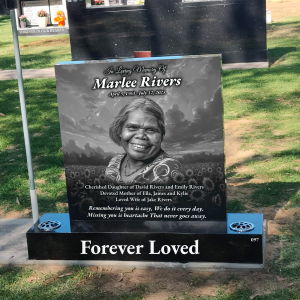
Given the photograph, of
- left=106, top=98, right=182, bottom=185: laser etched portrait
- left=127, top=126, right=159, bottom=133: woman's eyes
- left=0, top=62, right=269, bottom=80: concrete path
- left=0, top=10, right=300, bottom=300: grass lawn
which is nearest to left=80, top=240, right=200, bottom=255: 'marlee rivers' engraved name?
left=0, top=10, right=300, bottom=300: grass lawn

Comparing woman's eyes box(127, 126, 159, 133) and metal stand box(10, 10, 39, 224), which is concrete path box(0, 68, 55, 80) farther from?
woman's eyes box(127, 126, 159, 133)

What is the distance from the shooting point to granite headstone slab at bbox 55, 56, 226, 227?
12.7 feet

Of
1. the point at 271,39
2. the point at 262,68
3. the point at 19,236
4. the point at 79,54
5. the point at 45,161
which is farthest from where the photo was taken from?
the point at 271,39

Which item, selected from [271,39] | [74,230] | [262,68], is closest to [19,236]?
[74,230]

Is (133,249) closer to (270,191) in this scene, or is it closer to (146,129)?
(146,129)

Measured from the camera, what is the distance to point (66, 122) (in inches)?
163

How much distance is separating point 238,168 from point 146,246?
8.86ft

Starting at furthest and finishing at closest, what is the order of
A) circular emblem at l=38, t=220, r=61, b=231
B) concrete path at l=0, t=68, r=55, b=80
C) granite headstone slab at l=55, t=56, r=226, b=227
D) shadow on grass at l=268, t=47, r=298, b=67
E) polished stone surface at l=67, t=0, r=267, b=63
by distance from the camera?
shadow on grass at l=268, t=47, r=298, b=67, concrete path at l=0, t=68, r=55, b=80, polished stone surface at l=67, t=0, r=267, b=63, circular emblem at l=38, t=220, r=61, b=231, granite headstone slab at l=55, t=56, r=226, b=227

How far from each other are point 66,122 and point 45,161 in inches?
126


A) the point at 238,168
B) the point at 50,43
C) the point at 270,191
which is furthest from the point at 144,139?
the point at 50,43

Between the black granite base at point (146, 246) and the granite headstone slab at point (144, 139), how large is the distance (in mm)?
153

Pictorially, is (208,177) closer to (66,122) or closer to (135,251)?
(135,251)

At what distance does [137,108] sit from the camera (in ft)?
13.1

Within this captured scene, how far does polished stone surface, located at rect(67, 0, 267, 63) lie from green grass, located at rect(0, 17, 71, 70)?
194cm
